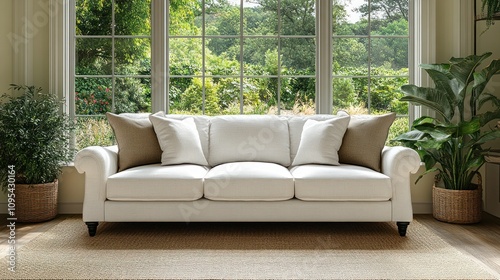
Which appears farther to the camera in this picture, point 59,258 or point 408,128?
point 408,128

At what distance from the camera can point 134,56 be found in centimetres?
462

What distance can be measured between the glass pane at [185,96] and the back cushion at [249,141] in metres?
0.48

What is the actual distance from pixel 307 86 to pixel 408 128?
1.07m

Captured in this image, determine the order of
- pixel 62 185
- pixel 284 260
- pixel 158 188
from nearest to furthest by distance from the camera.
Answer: pixel 284 260
pixel 158 188
pixel 62 185

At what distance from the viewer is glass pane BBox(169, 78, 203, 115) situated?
4.66 metres

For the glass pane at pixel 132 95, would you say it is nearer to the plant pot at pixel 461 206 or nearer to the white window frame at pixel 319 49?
the white window frame at pixel 319 49

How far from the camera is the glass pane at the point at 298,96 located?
4.66 metres

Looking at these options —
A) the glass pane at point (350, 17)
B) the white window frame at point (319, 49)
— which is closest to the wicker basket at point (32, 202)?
the white window frame at point (319, 49)

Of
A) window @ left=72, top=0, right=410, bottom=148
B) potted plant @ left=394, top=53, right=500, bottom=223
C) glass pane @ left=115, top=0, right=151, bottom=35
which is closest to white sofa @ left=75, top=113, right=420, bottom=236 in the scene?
potted plant @ left=394, top=53, right=500, bottom=223

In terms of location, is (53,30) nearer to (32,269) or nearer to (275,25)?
(275,25)

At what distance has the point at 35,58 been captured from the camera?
452 cm

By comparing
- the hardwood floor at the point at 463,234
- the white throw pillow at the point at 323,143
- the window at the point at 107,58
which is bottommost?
the hardwood floor at the point at 463,234

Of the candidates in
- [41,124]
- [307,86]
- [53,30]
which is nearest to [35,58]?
[53,30]

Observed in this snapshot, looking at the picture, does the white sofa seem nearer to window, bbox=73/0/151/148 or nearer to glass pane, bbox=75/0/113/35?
window, bbox=73/0/151/148
